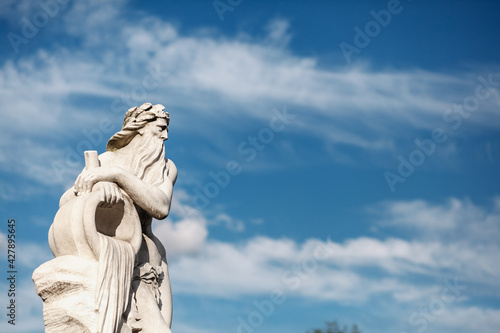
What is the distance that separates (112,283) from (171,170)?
1851mm

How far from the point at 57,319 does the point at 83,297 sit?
361 mm

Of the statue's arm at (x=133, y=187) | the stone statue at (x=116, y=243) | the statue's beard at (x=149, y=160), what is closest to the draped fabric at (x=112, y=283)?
the stone statue at (x=116, y=243)

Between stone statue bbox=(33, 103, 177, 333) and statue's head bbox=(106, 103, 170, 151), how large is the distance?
12mm

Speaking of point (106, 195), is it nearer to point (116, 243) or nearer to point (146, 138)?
point (116, 243)

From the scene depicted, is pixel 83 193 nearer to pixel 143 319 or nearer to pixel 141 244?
pixel 141 244

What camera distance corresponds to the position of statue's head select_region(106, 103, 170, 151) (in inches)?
370

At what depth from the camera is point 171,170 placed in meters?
9.52

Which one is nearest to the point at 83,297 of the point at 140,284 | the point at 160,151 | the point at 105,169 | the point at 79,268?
Answer: the point at 79,268

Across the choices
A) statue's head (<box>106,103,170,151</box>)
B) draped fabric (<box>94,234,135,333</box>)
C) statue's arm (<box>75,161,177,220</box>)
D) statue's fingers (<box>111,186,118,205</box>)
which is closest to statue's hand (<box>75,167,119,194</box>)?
statue's arm (<box>75,161,177,220</box>)

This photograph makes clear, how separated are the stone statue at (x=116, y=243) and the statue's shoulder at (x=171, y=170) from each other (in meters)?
0.02

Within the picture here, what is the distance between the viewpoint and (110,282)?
814 centimetres

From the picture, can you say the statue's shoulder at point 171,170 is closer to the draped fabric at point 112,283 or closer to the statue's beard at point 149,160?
the statue's beard at point 149,160

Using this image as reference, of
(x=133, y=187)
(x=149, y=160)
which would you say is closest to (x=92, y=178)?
(x=133, y=187)

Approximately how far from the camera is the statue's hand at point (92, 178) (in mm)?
8469
